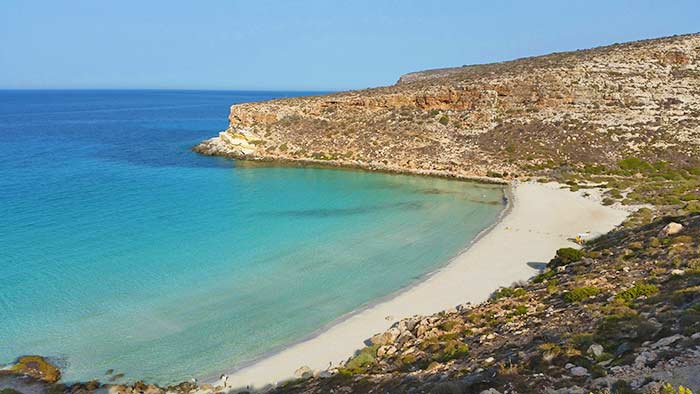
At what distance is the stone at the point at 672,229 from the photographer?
2198cm

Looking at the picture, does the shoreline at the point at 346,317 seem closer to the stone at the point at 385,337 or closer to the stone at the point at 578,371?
the stone at the point at 385,337

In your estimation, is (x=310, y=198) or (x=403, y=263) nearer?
(x=403, y=263)

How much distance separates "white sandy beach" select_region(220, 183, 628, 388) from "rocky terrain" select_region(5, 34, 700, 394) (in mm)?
966

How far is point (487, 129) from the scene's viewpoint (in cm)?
5997

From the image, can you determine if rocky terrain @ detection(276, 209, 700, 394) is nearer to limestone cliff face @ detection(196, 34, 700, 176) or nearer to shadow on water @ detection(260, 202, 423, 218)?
shadow on water @ detection(260, 202, 423, 218)

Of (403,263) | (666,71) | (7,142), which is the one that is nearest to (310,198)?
(403,263)

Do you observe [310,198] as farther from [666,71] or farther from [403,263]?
[666,71]

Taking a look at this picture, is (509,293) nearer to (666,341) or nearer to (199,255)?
(666,341)

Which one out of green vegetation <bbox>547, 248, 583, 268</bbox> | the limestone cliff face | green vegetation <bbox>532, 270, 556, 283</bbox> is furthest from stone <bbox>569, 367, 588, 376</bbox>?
the limestone cliff face

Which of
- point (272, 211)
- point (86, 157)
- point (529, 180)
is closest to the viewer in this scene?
point (272, 211)

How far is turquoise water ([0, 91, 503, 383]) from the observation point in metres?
18.3

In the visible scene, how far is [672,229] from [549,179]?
2516 cm

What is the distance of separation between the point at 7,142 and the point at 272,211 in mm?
64297

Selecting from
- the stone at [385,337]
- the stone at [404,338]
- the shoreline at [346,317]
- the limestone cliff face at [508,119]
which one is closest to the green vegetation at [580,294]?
the stone at [404,338]
